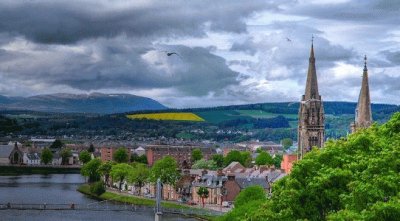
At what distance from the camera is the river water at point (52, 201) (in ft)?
239

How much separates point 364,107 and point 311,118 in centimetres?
1429

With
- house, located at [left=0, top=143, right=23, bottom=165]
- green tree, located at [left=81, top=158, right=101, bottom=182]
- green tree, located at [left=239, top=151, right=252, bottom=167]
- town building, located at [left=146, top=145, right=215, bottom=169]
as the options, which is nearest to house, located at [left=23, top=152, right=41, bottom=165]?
house, located at [left=0, top=143, right=23, bottom=165]

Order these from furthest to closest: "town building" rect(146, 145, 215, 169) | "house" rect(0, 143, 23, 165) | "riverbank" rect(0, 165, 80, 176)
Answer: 1. "house" rect(0, 143, 23, 165)
2. "town building" rect(146, 145, 215, 169)
3. "riverbank" rect(0, 165, 80, 176)

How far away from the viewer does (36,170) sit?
558 ft

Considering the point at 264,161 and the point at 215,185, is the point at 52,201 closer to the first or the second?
the point at 215,185

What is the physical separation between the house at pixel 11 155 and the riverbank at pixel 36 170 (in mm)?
13228

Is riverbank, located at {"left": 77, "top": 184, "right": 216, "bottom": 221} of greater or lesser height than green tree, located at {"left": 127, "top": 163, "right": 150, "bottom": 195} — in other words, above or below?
below

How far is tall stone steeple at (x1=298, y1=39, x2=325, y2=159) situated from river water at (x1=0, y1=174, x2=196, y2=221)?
1870 centimetres

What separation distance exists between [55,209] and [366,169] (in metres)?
59.0

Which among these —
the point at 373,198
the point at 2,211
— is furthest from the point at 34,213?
the point at 373,198

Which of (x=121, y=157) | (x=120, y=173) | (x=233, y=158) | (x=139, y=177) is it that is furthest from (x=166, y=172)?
(x=121, y=157)

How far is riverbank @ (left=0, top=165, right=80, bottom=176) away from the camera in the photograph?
541 ft

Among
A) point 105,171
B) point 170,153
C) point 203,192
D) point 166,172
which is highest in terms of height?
point 170,153

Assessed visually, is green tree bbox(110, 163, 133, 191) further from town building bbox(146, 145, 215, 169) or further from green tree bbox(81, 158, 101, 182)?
town building bbox(146, 145, 215, 169)
